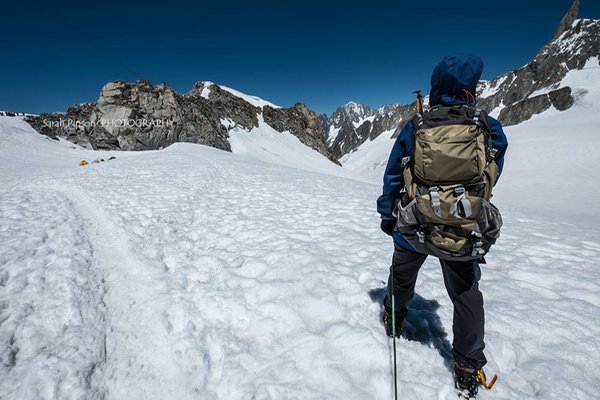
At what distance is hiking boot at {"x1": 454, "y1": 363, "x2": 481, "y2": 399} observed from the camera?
7.57 ft

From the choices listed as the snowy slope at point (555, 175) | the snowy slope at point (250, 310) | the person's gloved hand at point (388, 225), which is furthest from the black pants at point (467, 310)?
the snowy slope at point (555, 175)

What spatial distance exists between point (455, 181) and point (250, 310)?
110 inches

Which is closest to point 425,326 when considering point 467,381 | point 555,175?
point 467,381

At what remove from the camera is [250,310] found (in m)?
3.48

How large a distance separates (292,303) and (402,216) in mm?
1951

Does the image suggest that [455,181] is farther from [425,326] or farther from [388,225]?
[425,326]

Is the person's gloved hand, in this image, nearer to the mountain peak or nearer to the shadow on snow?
the shadow on snow

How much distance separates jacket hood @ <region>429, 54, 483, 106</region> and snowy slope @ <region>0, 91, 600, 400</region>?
2.47 m

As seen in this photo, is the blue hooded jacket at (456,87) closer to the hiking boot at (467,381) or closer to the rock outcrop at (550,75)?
the hiking boot at (467,381)

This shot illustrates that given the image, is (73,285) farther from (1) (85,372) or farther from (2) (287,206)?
(2) (287,206)

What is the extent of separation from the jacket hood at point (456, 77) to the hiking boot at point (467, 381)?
2232 millimetres

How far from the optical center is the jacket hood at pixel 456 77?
6.98 ft

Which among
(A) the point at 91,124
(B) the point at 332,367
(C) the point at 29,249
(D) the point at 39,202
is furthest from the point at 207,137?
(B) the point at 332,367

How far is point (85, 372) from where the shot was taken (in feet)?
8.52
